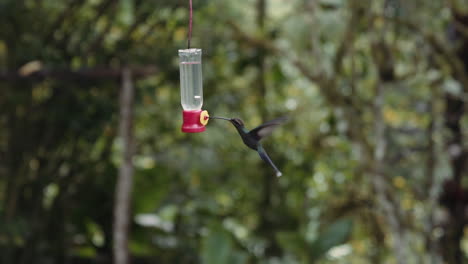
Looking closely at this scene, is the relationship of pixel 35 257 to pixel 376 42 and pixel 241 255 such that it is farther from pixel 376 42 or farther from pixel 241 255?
pixel 376 42

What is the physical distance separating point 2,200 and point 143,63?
0.87m

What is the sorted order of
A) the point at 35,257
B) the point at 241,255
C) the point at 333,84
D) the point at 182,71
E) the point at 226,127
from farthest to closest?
the point at 226,127 → the point at 35,257 → the point at 241,255 → the point at 333,84 → the point at 182,71

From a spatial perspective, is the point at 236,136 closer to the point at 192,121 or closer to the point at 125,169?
the point at 125,169

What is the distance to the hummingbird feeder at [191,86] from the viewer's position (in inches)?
35.4

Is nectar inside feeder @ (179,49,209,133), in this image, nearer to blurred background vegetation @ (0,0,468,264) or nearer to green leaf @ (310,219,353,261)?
blurred background vegetation @ (0,0,468,264)

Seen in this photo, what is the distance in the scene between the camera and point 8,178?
253 centimetres

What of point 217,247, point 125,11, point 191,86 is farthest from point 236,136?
point 191,86

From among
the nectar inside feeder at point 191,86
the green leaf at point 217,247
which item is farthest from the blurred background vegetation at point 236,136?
the nectar inside feeder at point 191,86

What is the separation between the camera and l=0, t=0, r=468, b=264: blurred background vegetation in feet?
7.52

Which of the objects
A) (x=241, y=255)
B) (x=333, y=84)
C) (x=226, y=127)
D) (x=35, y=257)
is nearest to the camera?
(x=333, y=84)

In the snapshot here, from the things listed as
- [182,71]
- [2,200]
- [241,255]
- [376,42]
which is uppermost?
[376,42]

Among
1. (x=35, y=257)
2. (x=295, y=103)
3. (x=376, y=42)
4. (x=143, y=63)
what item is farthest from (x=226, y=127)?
(x=35, y=257)

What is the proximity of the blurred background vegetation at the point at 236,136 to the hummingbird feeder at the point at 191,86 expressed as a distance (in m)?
1.13

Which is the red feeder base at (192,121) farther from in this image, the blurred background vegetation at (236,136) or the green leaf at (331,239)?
the green leaf at (331,239)
